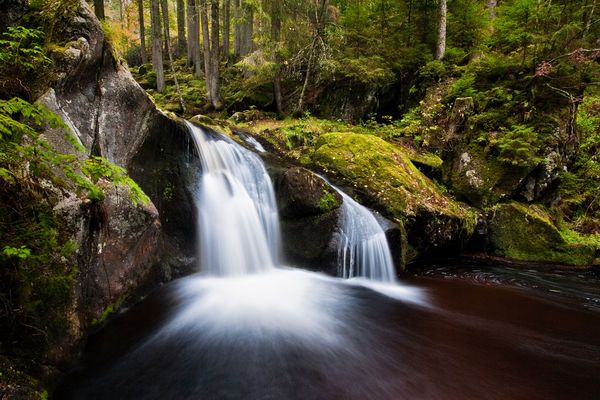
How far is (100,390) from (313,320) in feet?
8.48

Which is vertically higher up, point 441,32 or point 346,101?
point 441,32

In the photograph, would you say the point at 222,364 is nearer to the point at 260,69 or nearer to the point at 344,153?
the point at 344,153

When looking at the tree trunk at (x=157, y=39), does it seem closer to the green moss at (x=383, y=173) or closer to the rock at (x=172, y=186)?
the green moss at (x=383, y=173)

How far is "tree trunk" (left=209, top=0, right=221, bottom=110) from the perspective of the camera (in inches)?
520

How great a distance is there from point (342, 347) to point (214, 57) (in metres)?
13.4

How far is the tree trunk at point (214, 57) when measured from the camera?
1320 centimetres

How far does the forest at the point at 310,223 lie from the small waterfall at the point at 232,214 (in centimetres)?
4

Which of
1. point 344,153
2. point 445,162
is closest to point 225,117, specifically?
point 344,153

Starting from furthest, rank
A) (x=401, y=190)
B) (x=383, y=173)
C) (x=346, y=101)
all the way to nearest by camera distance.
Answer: (x=346, y=101) → (x=383, y=173) → (x=401, y=190)

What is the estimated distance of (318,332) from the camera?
4.33m

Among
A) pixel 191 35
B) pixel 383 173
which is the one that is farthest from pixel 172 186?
pixel 191 35

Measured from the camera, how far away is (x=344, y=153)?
337 inches

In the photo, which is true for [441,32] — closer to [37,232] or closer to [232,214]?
[232,214]

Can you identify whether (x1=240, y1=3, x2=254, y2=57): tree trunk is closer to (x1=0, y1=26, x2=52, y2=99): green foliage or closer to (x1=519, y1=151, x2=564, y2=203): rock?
(x1=0, y1=26, x2=52, y2=99): green foliage
